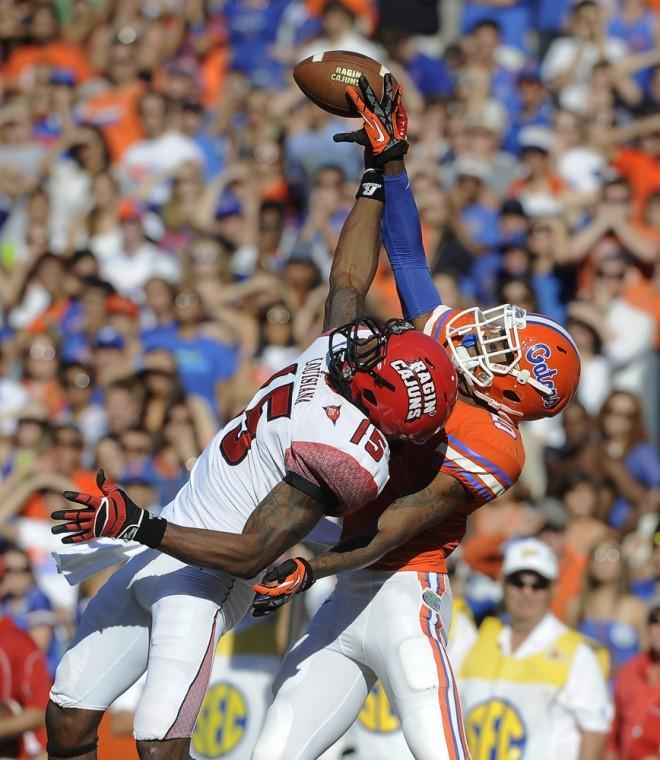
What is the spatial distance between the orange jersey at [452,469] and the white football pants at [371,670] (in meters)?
0.08

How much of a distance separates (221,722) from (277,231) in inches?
161

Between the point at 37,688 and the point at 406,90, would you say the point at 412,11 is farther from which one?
the point at 37,688

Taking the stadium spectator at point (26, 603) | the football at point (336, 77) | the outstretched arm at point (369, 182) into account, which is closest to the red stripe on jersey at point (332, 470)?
the outstretched arm at point (369, 182)

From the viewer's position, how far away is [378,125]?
4996 mm

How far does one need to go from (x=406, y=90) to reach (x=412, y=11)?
1.90m

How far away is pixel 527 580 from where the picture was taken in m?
6.40

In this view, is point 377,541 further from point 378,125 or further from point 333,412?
point 378,125

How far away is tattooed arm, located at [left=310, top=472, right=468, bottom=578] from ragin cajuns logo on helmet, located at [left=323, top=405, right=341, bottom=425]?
0.48 meters

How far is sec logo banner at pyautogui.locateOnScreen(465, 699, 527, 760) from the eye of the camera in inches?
243

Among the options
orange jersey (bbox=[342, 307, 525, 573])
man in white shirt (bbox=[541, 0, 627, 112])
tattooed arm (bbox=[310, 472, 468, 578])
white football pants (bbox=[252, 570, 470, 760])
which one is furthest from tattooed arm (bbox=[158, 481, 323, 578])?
man in white shirt (bbox=[541, 0, 627, 112])

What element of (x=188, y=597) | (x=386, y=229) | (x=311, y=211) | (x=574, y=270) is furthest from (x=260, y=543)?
(x=311, y=211)

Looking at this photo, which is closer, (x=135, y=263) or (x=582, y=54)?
(x=135, y=263)

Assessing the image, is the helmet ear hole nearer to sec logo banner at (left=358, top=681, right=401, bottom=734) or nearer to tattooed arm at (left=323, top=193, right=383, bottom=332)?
tattooed arm at (left=323, top=193, right=383, bottom=332)

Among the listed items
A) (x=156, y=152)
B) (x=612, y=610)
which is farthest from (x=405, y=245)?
(x=156, y=152)
